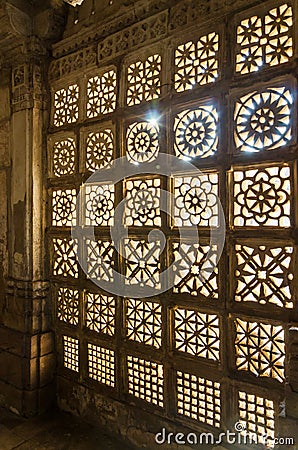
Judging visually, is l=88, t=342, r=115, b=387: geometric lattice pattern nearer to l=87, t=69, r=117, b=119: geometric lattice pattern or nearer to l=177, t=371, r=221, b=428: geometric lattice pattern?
l=177, t=371, r=221, b=428: geometric lattice pattern

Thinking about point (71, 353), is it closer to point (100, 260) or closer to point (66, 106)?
point (100, 260)

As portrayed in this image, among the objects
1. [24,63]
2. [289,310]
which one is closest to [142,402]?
[289,310]

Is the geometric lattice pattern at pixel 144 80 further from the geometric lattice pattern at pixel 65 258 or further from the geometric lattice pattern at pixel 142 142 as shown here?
the geometric lattice pattern at pixel 65 258

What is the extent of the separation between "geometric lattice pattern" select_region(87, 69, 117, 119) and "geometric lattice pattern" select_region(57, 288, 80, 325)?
1609 mm

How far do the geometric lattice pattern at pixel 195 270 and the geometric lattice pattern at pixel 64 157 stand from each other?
4.35ft

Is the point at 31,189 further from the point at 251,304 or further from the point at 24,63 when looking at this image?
the point at 251,304

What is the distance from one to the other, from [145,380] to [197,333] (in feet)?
2.17

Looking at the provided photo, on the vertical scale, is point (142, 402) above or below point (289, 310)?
below

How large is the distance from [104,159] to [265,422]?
2.27 metres

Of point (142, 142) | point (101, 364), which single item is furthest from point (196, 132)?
point (101, 364)

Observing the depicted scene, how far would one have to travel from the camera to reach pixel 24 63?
135 inches

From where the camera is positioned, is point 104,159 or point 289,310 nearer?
point 289,310

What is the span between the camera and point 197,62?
256 centimetres

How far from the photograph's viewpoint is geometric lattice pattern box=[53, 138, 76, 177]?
129 inches
